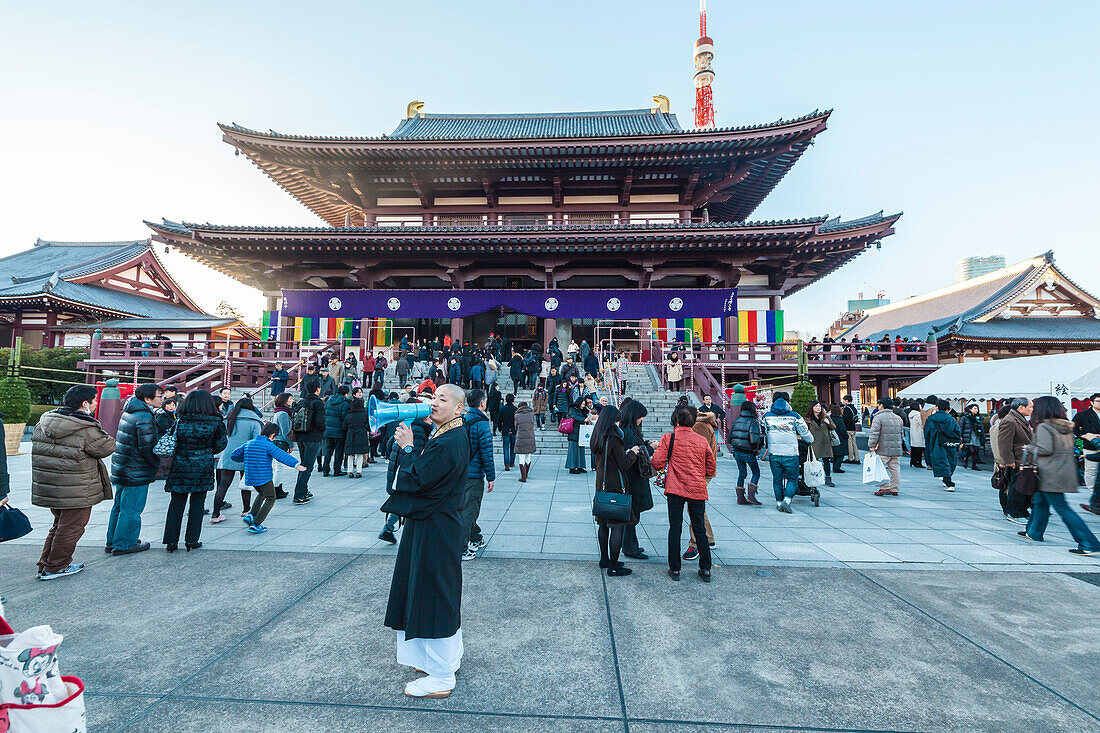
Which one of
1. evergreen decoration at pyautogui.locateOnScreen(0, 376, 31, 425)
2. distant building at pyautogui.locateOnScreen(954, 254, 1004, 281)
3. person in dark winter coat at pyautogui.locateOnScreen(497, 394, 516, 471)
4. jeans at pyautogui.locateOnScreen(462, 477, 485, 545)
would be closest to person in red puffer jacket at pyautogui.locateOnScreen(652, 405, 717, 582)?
jeans at pyautogui.locateOnScreen(462, 477, 485, 545)

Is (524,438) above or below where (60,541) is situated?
above

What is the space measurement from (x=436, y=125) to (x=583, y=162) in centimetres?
1112

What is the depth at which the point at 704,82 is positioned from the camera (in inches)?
1095

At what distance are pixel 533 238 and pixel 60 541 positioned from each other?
13.9 meters

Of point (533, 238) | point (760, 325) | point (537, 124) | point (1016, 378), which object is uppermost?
point (537, 124)

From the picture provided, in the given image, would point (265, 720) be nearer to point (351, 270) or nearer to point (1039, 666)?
point (1039, 666)

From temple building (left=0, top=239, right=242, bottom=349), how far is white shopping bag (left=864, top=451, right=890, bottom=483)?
2364 centimetres

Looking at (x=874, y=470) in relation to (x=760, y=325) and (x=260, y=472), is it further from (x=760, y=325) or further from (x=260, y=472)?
(x=760, y=325)

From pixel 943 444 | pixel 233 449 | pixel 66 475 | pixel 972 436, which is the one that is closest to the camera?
pixel 66 475

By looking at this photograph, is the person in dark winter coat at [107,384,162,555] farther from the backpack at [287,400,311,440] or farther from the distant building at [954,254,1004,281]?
the distant building at [954,254,1004,281]

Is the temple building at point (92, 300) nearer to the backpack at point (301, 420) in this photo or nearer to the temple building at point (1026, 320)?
the backpack at point (301, 420)

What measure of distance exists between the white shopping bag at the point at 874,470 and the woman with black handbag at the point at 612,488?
519 cm

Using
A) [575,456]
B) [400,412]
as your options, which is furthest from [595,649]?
[575,456]

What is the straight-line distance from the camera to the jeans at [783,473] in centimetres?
645
